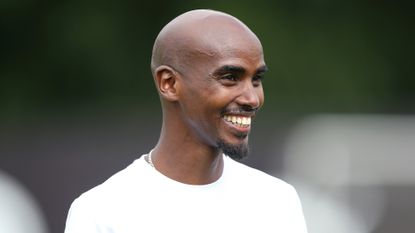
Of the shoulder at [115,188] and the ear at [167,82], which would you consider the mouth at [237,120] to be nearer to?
the ear at [167,82]

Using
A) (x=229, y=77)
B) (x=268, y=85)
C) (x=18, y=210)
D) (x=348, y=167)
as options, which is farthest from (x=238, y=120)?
(x=268, y=85)

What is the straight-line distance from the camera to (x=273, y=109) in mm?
8992

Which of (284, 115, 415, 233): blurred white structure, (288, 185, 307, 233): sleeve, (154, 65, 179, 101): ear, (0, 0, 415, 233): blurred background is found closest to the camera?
(154, 65, 179, 101): ear

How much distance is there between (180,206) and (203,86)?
34 cm

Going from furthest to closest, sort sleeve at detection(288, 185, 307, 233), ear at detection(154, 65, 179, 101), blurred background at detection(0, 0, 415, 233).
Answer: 1. blurred background at detection(0, 0, 415, 233)
2. sleeve at detection(288, 185, 307, 233)
3. ear at detection(154, 65, 179, 101)

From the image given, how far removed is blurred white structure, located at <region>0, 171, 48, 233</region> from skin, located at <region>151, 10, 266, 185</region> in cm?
296

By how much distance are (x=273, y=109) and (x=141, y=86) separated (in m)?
1.13

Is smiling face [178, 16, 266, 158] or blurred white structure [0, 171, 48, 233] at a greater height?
smiling face [178, 16, 266, 158]

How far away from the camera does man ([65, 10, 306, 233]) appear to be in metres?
3.02

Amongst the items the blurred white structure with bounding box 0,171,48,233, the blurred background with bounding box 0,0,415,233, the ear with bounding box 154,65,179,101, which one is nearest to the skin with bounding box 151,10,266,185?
the ear with bounding box 154,65,179,101

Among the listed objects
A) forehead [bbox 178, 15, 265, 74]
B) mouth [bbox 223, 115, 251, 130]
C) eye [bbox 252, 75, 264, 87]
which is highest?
forehead [bbox 178, 15, 265, 74]

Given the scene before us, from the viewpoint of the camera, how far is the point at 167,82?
3121 millimetres

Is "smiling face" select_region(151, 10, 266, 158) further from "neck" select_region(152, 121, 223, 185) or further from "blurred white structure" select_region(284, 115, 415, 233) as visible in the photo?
"blurred white structure" select_region(284, 115, 415, 233)

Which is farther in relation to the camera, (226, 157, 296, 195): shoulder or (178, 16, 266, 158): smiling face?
(226, 157, 296, 195): shoulder
